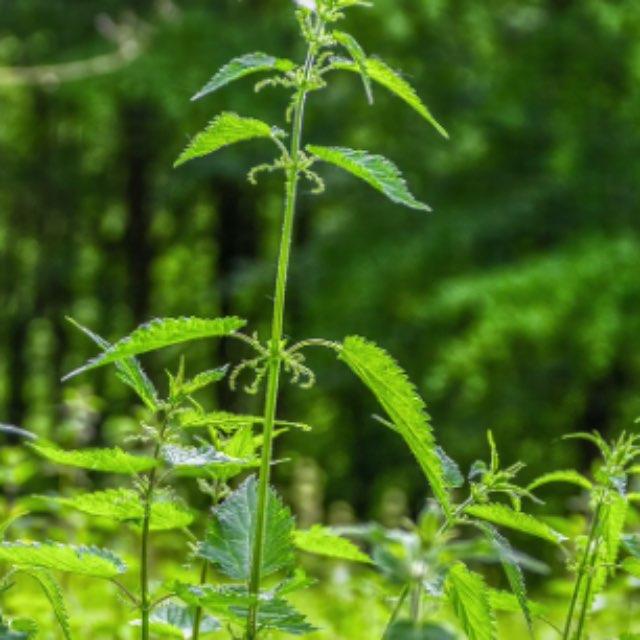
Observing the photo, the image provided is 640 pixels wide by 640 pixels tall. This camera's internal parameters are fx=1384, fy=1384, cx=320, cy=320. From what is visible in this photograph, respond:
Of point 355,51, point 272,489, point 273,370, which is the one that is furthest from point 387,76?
point 272,489

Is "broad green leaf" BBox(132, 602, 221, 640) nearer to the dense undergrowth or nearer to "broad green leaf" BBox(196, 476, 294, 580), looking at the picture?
the dense undergrowth

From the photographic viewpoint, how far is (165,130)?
15922 mm

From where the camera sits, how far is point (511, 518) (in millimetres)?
1202

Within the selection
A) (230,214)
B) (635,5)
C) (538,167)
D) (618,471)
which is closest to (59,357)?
(230,214)

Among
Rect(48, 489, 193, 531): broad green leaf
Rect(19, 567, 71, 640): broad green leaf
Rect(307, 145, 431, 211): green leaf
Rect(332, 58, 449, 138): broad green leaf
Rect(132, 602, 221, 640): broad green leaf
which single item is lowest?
Rect(132, 602, 221, 640): broad green leaf

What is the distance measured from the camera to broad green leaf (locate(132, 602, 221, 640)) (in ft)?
4.29

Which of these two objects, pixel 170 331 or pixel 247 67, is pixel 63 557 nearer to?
pixel 170 331

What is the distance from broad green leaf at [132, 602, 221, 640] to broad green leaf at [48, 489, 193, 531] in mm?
107

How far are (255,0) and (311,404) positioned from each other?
5123 mm

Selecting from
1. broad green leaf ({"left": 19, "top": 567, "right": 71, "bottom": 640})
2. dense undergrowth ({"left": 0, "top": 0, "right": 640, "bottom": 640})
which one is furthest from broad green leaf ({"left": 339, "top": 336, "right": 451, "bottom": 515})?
broad green leaf ({"left": 19, "top": 567, "right": 71, "bottom": 640})

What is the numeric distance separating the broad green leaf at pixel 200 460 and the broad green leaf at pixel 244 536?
0.04m

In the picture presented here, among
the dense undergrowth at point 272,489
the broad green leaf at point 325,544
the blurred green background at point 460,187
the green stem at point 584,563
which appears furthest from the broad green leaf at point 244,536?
the blurred green background at point 460,187

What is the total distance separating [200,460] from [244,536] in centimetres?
12

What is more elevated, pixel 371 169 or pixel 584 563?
pixel 371 169
